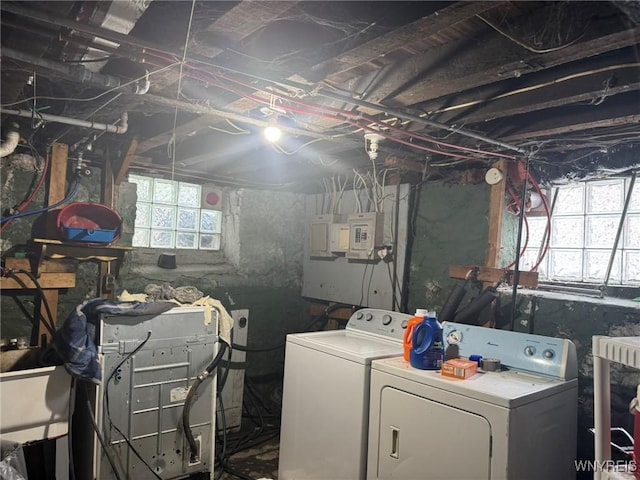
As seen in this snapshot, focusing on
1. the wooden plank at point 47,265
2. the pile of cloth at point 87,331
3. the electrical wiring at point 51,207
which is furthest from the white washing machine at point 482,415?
the electrical wiring at point 51,207

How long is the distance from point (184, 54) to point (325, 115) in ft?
2.16

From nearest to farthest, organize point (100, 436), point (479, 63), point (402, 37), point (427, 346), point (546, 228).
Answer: point (402, 37) → point (479, 63) → point (427, 346) → point (100, 436) → point (546, 228)

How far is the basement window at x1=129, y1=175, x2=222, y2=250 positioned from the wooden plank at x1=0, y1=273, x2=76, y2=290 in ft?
1.93

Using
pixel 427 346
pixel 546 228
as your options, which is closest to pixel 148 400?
pixel 427 346

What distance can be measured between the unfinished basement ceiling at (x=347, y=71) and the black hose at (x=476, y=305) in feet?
2.56

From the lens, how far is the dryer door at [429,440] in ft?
5.30

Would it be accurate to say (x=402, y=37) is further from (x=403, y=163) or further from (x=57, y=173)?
(x=57, y=173)

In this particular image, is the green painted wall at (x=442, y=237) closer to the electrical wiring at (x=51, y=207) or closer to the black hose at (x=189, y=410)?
the black hose at (x=189, y=410)

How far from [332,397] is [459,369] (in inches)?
28.1

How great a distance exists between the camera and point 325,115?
1.84m

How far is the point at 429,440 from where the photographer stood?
69.4 inches

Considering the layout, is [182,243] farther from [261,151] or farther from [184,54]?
[184,54]

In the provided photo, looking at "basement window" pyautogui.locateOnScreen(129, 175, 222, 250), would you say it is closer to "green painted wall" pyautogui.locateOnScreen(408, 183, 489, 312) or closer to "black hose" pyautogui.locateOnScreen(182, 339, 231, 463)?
"black hose" pyautogui.locateOnScreen(182, 339, 231, 463)

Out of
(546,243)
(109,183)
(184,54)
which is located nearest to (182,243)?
(109,183)
